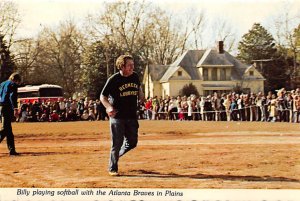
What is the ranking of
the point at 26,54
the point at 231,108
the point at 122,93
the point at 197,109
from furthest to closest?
the point at 197,109, the point at 231,108, the point at 26,54, the point at 122,93

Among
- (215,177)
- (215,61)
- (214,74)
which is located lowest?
(215,177)

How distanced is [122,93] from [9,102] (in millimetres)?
2413

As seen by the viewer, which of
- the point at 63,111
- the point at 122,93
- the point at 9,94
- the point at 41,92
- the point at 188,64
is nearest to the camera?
the point at 122,93

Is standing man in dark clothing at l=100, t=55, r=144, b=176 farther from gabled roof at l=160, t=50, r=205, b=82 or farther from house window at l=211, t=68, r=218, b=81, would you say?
house window at l=211, t=68, r=218, b=81

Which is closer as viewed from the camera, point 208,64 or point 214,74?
point 214,74

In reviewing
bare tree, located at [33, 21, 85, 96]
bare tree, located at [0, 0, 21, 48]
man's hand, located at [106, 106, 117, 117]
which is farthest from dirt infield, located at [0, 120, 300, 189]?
bare tree, located at [0, 0, 21, 48]

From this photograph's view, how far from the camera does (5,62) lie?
25.7ft

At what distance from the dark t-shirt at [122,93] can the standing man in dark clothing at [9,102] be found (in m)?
2.12

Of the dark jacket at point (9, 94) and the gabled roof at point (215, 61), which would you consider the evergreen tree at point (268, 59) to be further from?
the dark jacket at point (9, 94)

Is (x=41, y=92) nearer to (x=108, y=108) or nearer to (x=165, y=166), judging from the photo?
(x=165, y=166)

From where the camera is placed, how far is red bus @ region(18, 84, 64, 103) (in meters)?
9.76

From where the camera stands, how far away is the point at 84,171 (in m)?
5.75

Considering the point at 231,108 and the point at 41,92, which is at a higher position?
the point at 41,92

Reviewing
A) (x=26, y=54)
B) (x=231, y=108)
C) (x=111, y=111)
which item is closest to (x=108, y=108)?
(x=111, y=111)
